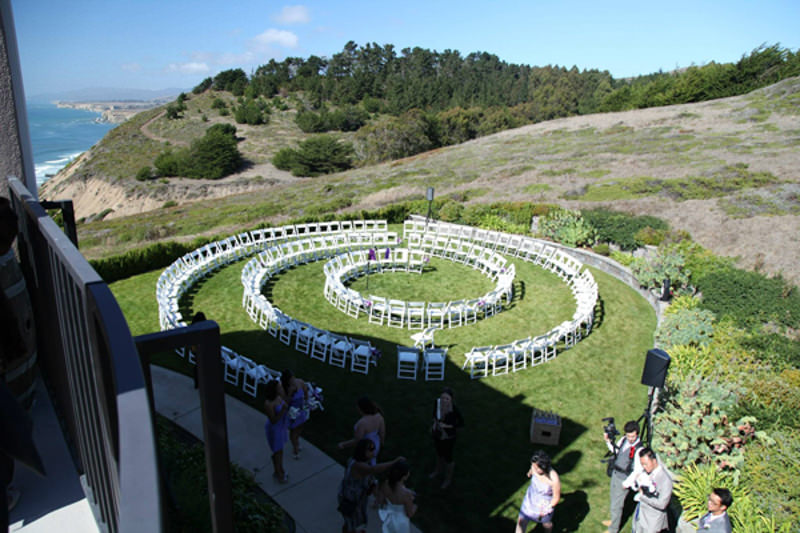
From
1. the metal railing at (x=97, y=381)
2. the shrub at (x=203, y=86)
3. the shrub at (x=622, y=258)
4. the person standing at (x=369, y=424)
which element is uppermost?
the shrub at (x=203, y=86)

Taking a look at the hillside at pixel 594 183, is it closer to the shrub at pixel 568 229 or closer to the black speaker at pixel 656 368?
the shrub at pixel 568 229

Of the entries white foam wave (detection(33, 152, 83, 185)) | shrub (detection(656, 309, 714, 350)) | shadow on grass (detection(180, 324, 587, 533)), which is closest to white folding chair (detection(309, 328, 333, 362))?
shadow on grass (detection(180, 324, 587, 533))

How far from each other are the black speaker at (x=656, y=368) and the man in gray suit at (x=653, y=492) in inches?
67.1

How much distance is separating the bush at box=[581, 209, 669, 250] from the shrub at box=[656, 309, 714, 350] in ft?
26.8

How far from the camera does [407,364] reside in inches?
436

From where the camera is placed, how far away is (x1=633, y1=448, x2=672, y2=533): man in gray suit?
229 inches

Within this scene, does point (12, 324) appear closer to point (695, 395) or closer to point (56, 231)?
point (56, 231)

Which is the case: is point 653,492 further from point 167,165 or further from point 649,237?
point 167,165

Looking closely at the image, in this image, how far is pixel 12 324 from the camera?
2.85 metres

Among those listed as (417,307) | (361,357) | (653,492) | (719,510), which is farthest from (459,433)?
(417,307)

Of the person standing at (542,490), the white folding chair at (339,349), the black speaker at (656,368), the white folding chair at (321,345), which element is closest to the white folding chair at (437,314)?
the white folding chair at (339,349)

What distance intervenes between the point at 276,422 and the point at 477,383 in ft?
15.9

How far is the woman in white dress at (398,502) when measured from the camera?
5.20 metres

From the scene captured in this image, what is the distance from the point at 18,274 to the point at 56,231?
2.96 ft
